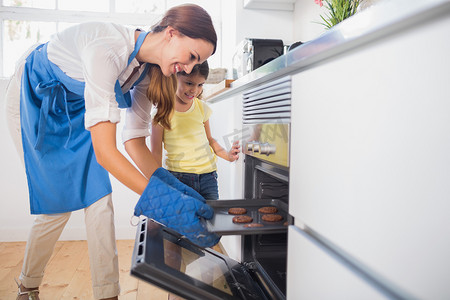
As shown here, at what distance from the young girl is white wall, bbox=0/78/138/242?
2.90 feet

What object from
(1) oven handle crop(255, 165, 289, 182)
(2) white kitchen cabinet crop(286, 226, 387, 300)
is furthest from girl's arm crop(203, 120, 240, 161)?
(2) white kitchen cabinet crop(286, 226, 387, 300)

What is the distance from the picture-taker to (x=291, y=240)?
0.79 m

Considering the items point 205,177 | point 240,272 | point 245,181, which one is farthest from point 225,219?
point 205,177

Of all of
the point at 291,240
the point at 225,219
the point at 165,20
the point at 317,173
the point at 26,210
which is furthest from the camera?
the point at 26,210

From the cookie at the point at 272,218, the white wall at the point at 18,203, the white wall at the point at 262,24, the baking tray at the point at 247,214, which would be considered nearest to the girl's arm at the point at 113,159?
the baking tray at the point at 247,214

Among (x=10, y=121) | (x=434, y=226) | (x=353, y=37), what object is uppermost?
(x=353, y=37)

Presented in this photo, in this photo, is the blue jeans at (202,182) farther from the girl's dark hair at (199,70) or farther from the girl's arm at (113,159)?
the girl's arm at (113,159)

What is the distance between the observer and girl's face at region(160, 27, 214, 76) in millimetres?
1154

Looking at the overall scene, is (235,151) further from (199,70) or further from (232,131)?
(199,70)

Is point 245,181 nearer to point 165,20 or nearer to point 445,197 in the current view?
point 165,20

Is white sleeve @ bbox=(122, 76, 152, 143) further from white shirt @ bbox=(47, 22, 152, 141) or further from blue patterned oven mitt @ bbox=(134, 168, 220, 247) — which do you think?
blue patterned oven mitt @ bbox=(134, 168, 220, 247)

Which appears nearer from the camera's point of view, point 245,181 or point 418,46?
point 418,46

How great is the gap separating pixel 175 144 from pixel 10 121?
0.76 meters

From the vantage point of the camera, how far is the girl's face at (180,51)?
1154mm
